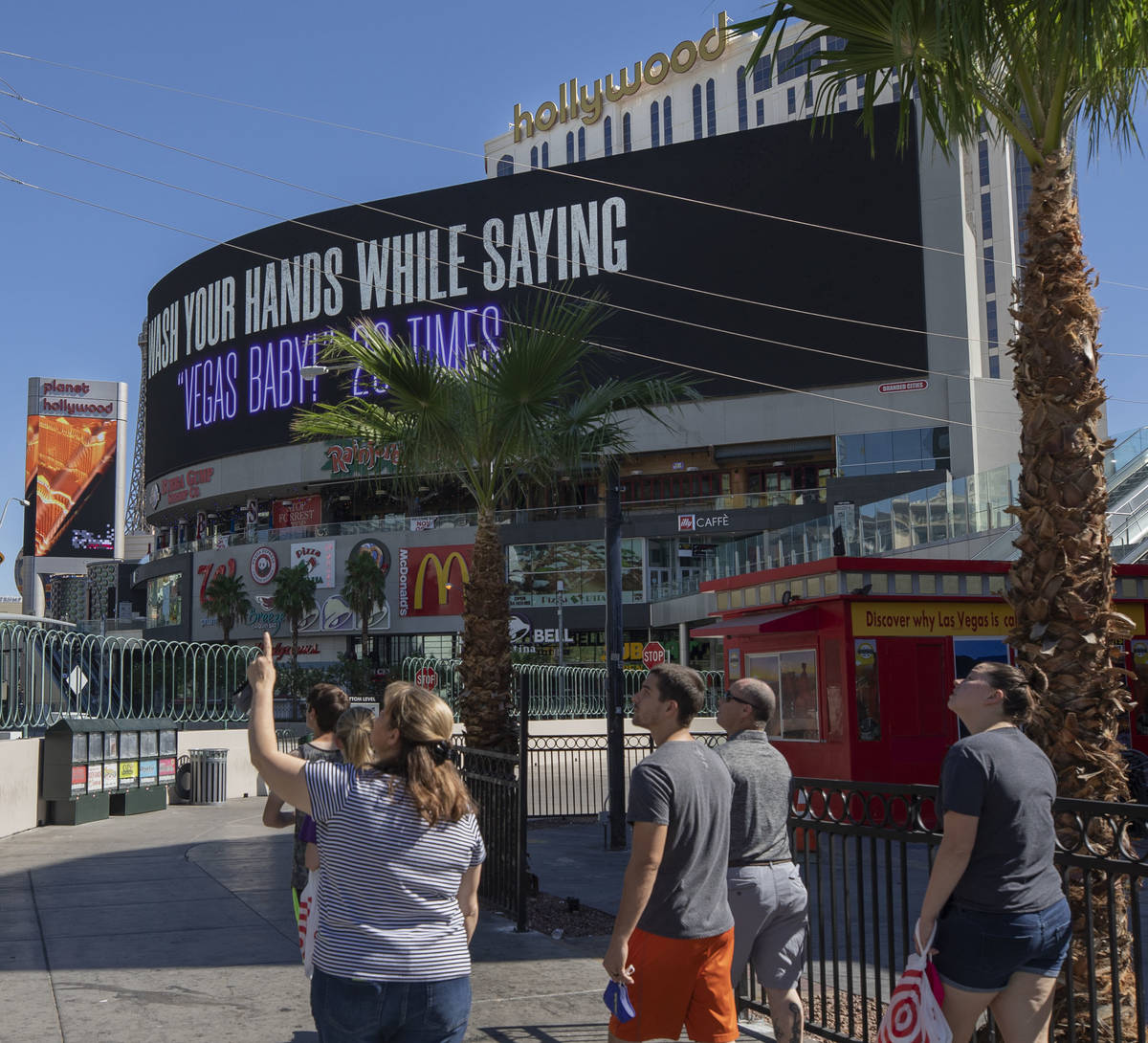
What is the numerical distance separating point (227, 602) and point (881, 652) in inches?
2218

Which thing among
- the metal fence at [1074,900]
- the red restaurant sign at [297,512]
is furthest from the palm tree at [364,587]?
the metal fence at [1074,900]

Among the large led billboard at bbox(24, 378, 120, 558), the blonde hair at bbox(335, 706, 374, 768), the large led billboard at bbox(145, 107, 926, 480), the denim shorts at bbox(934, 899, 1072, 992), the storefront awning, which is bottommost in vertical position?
the denim shorts at bbox(934, 899, 1072, 992)

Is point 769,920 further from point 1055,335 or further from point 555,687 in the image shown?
point 555,687

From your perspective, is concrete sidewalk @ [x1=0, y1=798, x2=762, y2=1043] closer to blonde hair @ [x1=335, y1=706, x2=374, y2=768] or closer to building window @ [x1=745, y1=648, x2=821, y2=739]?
blonde hair @ [x1=335, y1=706, x2=374, y2=768]

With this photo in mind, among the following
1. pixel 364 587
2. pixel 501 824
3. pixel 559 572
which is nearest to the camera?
pixel 501 824

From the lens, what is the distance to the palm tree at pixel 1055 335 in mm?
5766

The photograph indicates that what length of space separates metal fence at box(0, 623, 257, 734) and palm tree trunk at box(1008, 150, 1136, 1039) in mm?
13565

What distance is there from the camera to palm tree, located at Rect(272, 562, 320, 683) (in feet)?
206

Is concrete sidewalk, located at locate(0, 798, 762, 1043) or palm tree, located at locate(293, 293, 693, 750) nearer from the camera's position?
concrete sidewalk, located at locate(0, 798, 762, 1043)

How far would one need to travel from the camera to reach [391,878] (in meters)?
3.50

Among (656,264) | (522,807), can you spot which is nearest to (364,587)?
(656,264)

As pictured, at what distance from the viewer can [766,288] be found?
62250 millimetres

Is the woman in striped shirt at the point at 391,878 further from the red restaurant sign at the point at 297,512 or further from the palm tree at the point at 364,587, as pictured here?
the red restaurant sign at the point at 297,512

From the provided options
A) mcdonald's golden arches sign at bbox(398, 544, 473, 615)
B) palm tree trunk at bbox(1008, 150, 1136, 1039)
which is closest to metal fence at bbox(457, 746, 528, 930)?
palm tree trunk at bbox(1008, 150, 1136, 1039)
